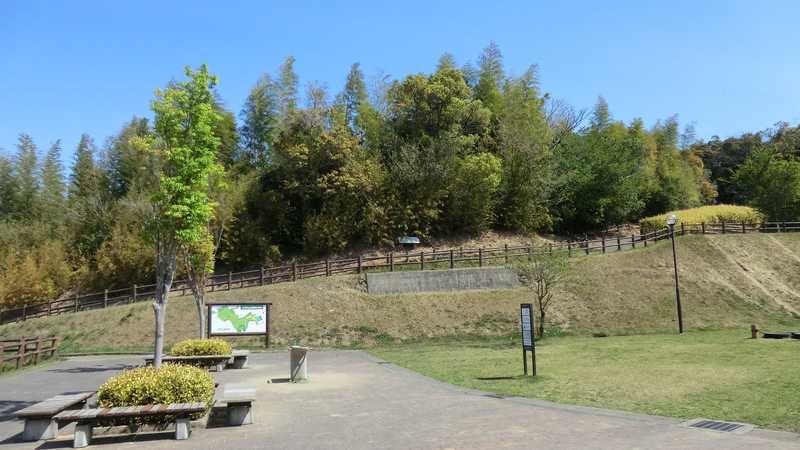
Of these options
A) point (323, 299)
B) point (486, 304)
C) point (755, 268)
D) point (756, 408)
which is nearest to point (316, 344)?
point (323, 299)

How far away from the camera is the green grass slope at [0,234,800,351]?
23.3 m

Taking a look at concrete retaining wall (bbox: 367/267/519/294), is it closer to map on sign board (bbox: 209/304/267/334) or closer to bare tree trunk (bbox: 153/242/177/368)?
map on sign board (bbox: 209/304/267/334)

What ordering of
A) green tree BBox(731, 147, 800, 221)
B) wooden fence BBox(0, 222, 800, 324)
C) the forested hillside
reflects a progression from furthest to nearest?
green tree BBox(731, 147, 800, 221), the forested hillside, wooden fence BBox(0, 222, 800, 324)

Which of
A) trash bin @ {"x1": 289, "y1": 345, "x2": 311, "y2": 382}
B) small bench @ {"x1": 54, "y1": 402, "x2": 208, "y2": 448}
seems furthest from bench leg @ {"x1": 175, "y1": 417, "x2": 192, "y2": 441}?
trash bin @ {"x1": 289, "y1": 345, "x2": 311, "y2": 382}

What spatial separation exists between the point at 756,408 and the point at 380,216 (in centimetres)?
2744

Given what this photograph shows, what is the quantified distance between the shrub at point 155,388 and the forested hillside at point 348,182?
24.7 metres

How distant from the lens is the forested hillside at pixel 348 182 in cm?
3462

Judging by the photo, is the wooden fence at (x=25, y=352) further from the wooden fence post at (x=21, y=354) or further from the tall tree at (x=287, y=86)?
the tall tree at (x=287, y=86)

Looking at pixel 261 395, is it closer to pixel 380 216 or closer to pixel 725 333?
pixel 725 333

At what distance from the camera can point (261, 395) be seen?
10.5 metres

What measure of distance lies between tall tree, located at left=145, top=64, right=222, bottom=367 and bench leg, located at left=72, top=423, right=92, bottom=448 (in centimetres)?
442

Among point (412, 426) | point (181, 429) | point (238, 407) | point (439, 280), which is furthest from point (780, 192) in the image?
point (181, 429)

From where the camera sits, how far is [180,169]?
1154cm

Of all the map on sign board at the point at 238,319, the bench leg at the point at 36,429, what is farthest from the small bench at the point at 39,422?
the map on sign board at the point at 238,319
